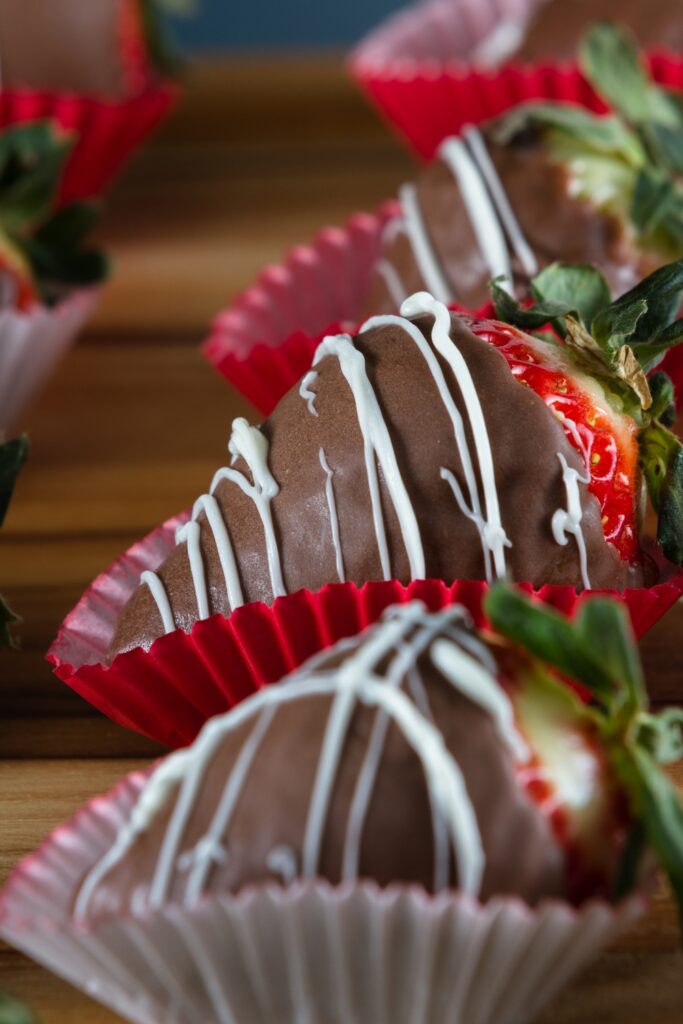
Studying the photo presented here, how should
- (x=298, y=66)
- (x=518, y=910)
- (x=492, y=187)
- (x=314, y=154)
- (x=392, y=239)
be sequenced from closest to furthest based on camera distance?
(x=518, y=910) → (x=492, y=187) → (x=392, y=239) → (x=314, y=154) → (x=298, y=66)

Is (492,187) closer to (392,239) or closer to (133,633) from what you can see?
(392,239)

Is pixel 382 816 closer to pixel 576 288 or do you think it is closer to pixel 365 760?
pixel 365 760

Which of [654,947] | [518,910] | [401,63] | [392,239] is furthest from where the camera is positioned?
[401,63]

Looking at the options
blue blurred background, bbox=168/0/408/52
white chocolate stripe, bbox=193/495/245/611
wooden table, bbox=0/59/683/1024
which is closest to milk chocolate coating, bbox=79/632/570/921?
wooden table, bbox=0/59/683/1024

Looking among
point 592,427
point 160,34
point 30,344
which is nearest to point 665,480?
point 592,427

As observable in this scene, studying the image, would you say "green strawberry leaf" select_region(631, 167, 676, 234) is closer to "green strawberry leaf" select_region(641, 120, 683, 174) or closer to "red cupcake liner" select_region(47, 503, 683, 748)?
"green strawberry leaf" select_region(641, 120, 683, 174)

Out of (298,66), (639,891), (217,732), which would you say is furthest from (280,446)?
→ (298,66)

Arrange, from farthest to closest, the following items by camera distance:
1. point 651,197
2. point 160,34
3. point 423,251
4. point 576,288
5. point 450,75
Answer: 1. point 160,34
2. point 450,75
3. point 423,251
4. point 651,197
5. point 576,288
